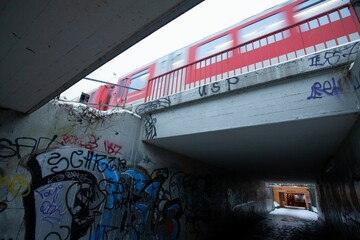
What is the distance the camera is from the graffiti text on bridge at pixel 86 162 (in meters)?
3.38

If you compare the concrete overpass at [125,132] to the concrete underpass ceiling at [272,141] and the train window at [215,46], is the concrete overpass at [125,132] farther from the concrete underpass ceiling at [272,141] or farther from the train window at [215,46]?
the train window at [215,46]

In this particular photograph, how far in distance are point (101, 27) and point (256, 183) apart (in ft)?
51.2

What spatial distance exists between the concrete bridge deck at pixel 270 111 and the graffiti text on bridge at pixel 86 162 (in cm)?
104

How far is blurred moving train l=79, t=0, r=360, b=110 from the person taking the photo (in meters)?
3.80

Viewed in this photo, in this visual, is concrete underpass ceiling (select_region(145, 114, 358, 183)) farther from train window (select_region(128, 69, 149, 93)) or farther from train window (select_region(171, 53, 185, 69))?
train window (select_region(128, 69, 149, 93))

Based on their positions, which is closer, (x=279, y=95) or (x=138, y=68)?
(x=279, y=95)

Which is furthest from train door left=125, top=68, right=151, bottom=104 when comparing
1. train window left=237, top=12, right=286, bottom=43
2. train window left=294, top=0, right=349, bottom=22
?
train window left=294, top=0, right=349, bottom=22

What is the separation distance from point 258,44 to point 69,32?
15.6ft

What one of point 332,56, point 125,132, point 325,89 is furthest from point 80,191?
point 332,56

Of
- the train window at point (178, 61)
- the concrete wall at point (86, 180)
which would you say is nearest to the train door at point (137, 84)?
the train window at point (178, 61)

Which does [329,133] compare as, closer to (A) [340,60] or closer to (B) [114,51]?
(A) [340,60]

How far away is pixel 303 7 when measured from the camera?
15.9 ft

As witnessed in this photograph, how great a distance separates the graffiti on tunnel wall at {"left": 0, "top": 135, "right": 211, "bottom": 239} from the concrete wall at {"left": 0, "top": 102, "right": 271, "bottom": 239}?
0.5 inches

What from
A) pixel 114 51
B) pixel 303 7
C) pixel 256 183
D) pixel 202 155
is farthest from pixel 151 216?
pixel 256 183
